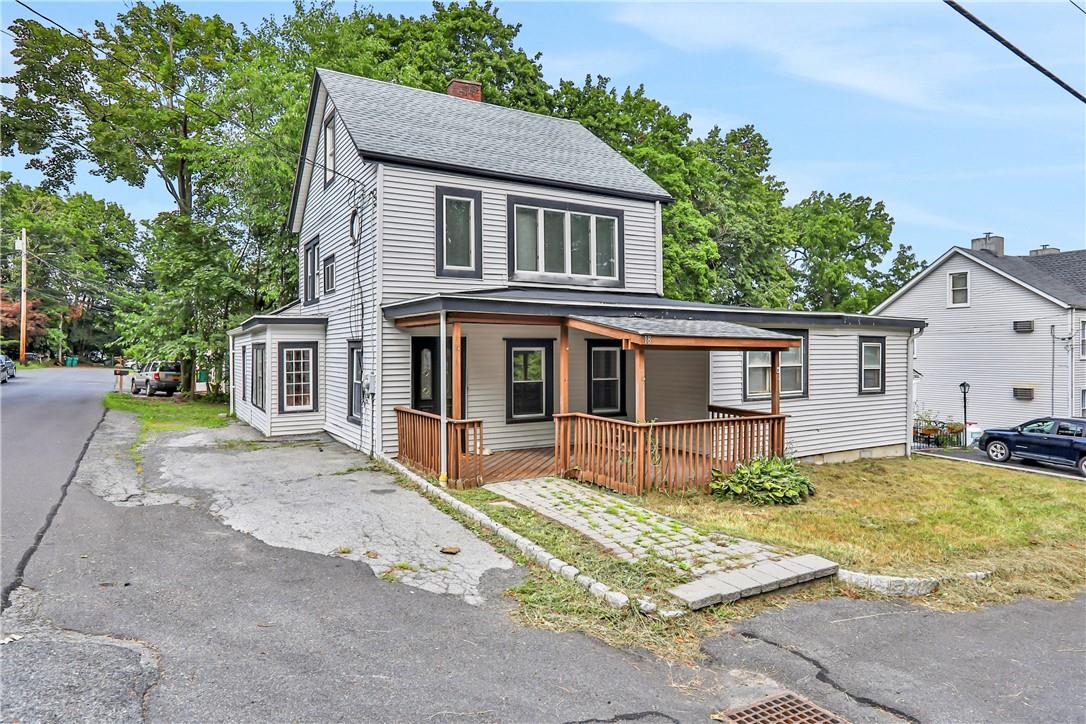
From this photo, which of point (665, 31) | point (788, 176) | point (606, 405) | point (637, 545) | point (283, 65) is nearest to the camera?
point (637, 545)

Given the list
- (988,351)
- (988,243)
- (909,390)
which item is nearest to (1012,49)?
(909,390)

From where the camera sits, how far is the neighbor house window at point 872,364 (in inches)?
546

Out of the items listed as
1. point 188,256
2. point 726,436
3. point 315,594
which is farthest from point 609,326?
point 188,256

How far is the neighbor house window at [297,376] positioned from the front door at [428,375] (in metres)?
4.23

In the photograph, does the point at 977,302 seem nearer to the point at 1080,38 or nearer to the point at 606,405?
the point at 606,405

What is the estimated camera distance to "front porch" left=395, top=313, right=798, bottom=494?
346 inches

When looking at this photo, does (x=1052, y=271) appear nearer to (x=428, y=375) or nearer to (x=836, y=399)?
(x=836, y=399)

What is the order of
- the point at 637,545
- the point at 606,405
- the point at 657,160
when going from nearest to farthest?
the point at 637,545 < the point at 606,405 < the point at 657,160

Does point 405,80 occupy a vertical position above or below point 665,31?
above

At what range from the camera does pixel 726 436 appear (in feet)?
31.4

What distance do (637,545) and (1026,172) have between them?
16.5 meters

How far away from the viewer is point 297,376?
14.3 metres

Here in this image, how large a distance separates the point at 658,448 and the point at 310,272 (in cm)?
1165

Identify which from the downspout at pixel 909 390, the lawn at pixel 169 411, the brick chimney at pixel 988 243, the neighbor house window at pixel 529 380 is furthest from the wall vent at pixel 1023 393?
the lawn at pixel 169 411
